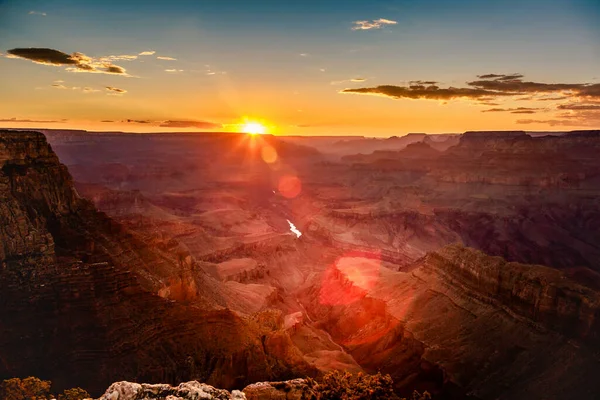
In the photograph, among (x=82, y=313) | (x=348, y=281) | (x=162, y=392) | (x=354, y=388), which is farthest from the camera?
(x=348, y=281)

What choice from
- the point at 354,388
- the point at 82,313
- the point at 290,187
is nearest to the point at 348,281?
the point at 82,313

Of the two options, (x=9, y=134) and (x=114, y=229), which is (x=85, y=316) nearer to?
(x=114, y=229)

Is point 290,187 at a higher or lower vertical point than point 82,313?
lower

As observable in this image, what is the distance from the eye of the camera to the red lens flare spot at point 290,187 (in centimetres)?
16862

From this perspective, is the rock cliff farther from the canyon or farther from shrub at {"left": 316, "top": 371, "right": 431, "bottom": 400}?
shrub at {"left": 316, "top": 371, "right": 431, "bottom": 400}

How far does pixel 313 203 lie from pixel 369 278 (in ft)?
280

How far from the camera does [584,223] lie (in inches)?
3858

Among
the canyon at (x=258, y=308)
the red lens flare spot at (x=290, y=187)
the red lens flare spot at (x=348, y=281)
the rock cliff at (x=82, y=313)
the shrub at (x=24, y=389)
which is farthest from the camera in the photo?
the red lens flare spot at (x=290, y=187)

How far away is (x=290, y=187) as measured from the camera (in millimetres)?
180500

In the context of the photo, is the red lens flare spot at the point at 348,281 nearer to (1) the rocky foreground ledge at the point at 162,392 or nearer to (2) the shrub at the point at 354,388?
(2) the shrub at the point at 354,388

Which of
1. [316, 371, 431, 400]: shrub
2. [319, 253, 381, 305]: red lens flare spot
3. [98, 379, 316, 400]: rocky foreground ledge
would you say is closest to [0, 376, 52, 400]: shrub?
[98, 379, 316, 400]: rocky foreground ledge

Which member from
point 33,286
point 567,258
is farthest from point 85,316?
point 567,258

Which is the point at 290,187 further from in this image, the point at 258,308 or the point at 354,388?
the point at 354,388

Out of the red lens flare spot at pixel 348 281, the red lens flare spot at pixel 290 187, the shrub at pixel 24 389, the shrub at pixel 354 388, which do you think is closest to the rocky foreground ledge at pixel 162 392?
the shrub at pixel 354 388
